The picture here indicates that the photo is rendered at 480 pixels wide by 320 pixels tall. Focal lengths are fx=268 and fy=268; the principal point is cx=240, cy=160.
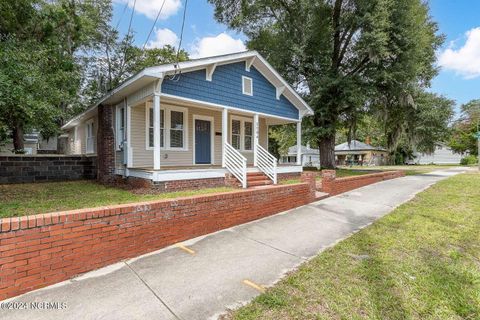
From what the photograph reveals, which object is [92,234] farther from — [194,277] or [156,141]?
[156,141]

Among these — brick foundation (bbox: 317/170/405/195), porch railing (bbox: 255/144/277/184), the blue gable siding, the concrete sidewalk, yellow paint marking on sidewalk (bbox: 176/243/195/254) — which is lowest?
the concrete sidewalk

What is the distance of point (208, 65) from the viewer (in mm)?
9375

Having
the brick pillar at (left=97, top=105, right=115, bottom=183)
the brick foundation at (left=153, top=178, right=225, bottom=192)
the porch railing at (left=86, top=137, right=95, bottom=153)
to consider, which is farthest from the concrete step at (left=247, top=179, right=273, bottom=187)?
the porch railing at (left=86, top=137, right=95, bottom=153)

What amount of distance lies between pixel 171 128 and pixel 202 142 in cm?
163

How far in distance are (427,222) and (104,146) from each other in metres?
10.8

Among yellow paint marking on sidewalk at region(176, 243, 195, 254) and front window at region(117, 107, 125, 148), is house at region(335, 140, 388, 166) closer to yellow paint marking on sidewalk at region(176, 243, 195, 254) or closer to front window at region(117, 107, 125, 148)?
front window at region(117, 107, 125, 148)

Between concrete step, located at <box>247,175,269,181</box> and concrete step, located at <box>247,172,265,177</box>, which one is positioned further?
concrete step, located at <box>247,172,265,177</box>

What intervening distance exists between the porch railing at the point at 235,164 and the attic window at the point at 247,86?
9.50 ft

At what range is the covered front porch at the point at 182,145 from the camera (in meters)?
8.45

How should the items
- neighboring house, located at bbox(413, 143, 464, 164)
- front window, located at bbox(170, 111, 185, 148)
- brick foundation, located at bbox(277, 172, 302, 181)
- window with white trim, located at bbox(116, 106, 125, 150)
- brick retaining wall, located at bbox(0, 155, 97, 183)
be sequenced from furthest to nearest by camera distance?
neighboring house, located at bbox(413, 143, 464, 164), brick foundation, located at bbox(277, 172, 302, 181), front window, located at bbox(170, 111, 185, 148), window with white trim, located at bbox(116, 106, 125, 150), brick retaining wall, located at bbox(0, 155, 97, 183)

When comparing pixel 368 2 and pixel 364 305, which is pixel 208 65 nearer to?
pixel 364 305

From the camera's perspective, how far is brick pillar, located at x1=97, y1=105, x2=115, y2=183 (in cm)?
1045

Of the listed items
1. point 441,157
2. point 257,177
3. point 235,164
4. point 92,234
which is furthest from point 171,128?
point 441,157

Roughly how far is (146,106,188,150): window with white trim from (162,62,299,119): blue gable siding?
1.82m
